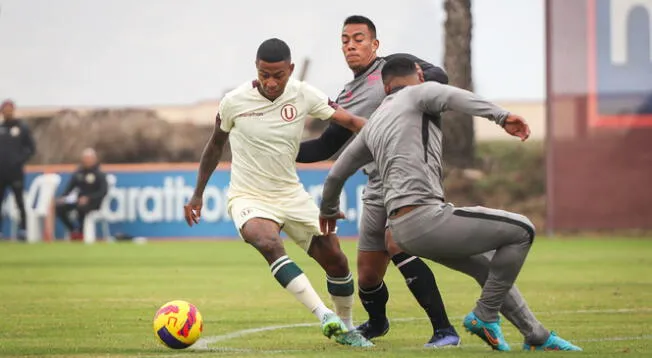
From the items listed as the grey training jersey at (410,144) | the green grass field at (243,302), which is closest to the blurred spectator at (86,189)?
the green grass field at (243,302)

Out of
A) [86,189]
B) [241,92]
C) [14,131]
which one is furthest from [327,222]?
[14,131]

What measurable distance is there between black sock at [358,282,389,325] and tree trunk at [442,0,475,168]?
19724 millimetres

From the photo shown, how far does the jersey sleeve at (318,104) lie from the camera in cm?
1088

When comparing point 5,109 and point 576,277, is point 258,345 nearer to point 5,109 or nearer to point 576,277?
point 576,277

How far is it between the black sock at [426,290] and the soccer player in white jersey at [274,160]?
496 mm

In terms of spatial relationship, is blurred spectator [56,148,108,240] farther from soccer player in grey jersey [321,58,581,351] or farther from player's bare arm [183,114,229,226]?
soccer player in grey jersey [321,58,581,351]

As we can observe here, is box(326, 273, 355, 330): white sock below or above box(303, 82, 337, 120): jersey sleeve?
below

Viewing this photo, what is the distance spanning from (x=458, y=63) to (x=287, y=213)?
2049 centimetres

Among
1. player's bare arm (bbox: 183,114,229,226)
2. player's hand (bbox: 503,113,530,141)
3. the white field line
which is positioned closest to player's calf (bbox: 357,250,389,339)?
the white field line

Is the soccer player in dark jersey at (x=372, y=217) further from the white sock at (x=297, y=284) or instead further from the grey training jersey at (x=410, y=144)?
the grey training jersey at (x=410, y=144)

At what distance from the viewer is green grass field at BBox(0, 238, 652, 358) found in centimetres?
1059

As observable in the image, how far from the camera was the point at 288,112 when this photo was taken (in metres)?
11.0

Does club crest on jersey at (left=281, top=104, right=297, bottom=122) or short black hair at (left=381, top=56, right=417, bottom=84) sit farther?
club crest on jersey at (left=281, top=104, right=297, bottom=122)

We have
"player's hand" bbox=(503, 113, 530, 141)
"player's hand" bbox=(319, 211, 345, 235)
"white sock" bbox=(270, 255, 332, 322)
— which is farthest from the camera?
"white sock" bbox=(270, 255, 332, 322)
